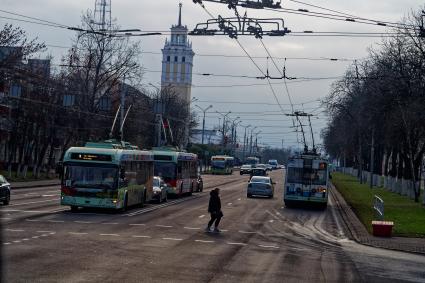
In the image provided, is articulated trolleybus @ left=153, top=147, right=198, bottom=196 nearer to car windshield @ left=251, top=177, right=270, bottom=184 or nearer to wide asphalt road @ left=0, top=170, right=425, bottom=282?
car windshield @ left=251, top=177, right=270, bottom=184

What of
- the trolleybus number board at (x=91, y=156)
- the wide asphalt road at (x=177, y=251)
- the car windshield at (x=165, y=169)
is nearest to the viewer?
the wide asphalt road at (x=177, y=251)

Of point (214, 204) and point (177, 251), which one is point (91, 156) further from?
point (177, 251)

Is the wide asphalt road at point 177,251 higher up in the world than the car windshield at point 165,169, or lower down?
lower down

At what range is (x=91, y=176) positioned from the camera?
31109 millimetres

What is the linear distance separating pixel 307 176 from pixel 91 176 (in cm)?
1484

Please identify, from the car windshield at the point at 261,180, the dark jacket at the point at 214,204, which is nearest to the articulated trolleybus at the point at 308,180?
the car windshield at the point at 261,180

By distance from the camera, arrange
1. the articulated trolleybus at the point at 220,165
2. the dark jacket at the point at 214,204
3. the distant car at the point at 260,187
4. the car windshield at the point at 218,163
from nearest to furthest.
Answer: the dark jacket at the point at 214,204
the distant car at the point at 260,187
the car windshield at the point at 218,163
the articulated trolleybus at the point at 220,165

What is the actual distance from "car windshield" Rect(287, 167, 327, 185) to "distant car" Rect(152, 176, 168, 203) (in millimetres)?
6919

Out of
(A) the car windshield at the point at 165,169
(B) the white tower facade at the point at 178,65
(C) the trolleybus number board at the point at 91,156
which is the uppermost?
(B) the white tower facade at the point at 178,65

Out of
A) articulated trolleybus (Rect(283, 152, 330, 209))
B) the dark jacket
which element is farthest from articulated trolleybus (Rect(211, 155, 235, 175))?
the dark jacket

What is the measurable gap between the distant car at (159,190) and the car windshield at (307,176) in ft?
22.7

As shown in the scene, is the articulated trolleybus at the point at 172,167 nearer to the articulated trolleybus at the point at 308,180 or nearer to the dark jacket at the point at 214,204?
the articulated trolleybus at the point at 308,180

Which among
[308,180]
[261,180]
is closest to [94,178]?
[308,180]

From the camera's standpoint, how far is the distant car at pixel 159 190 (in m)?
41.0
